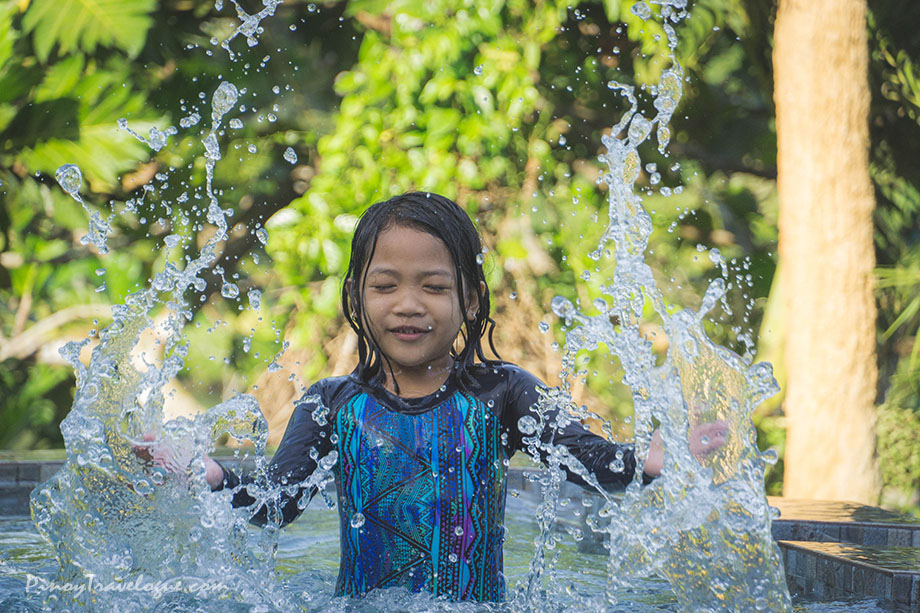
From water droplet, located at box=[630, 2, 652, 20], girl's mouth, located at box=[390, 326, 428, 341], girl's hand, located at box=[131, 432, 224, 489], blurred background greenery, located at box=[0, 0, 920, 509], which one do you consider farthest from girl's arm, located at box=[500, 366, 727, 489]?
water droplet, located at box=[630, 2, 652, 20]

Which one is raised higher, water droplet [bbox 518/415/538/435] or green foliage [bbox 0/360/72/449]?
water droplet [bbox 518/415/538/435]

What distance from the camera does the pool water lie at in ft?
6.34

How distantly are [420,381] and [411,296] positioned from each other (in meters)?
0.21

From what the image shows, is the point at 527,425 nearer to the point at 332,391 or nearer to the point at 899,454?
the point at 332,391

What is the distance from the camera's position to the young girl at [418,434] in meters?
1.99

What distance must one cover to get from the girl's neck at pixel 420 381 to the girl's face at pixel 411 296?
0.06 metres

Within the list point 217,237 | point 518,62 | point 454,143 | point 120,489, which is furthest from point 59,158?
point 120,489

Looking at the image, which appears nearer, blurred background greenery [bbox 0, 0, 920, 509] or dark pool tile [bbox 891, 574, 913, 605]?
dark pool tile [bbox 891, 574, 913, 605]

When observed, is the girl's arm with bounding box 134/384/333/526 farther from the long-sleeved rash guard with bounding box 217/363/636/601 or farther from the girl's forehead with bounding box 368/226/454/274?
the girl's forehead with bounding box 368/226/454/274

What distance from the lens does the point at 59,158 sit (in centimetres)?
643

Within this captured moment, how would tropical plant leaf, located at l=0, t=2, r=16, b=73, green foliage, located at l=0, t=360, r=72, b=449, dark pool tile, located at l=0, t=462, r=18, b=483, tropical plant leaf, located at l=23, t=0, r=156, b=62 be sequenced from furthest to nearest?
green foliage, located at l=0, t=360, r=72, b=449
tropical plant leaf, located at l=0, t=2, r=16, b=73
tropical plant leaf, located at l=23, t=0, r=156, b=62
dark pool tile, located at l=0, t=462, r=18, b=483

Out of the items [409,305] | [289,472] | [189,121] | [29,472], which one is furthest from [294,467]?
[189,121]

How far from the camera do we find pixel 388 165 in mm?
5891

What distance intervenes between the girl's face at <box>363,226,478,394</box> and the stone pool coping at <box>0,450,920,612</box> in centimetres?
78
